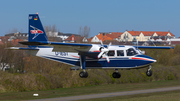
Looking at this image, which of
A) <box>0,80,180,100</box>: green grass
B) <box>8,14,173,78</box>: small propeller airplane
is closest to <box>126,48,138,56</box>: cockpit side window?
<box>8,14,173,78</box>: small propeller airplane

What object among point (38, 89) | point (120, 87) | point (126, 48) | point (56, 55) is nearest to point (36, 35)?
point (56, 55)

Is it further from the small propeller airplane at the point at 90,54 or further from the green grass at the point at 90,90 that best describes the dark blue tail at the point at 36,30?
the green grass at the point at 90,90

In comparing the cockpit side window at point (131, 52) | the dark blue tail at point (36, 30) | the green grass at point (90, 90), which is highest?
the dark blue tail at point (36, 30)

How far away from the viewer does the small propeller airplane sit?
3206 cm

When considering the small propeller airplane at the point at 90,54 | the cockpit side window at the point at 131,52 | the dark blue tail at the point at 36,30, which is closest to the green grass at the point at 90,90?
the dark blue tail at the point at 36,30

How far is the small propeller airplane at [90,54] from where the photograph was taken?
32062 millimetres

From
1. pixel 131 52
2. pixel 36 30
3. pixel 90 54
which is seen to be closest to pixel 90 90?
pixel 36 30

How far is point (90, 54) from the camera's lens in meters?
33.7

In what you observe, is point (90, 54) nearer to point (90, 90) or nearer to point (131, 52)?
point (131, 52)

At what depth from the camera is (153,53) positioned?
327 ft

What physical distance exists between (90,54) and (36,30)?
830 centimetres

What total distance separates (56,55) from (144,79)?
69.5 metres

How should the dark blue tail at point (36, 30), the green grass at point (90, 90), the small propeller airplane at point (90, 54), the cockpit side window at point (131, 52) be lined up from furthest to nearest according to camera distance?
1. the green grass at point (90, 90)
2. the dark blue tail at point (36, 30)
3. the cockpit side window at point (131, 52)
4. the small propeller airplane at point (90, 54)

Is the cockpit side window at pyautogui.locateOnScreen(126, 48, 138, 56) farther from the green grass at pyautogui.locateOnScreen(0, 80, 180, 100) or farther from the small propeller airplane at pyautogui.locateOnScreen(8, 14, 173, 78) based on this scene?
the green grass at pyautogui.locateOnScreen(0, 80, 180, 100)
